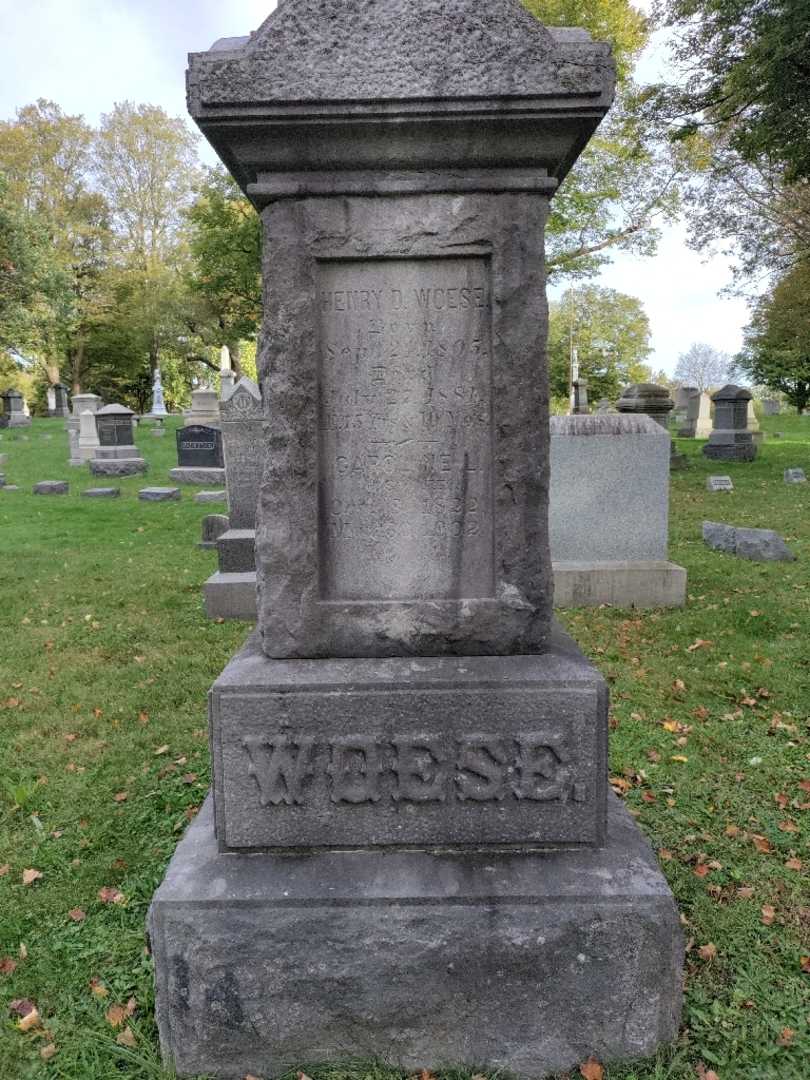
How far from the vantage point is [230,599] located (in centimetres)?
730

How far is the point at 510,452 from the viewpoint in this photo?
2.46 metres

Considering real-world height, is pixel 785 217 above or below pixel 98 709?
above

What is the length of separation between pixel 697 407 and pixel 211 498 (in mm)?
19084

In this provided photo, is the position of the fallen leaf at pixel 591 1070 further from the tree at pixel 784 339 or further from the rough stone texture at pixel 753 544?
the tree at pixel 784 339

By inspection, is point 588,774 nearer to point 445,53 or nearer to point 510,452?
point 510,452

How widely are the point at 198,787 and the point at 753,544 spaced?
713 cm

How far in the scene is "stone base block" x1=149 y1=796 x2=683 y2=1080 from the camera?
7.45 ft

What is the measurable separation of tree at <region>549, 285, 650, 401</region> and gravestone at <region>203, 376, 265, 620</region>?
38.8 m

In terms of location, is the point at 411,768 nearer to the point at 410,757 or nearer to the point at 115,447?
the point at 410,757

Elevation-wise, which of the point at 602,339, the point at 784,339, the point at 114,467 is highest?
the point at 602,339

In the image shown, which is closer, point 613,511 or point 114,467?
point 613,511

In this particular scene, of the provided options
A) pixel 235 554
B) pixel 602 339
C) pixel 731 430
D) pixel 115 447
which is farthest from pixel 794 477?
pixel 602 339

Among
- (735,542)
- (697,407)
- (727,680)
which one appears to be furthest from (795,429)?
(727,680)

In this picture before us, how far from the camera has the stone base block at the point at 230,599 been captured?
729cm
